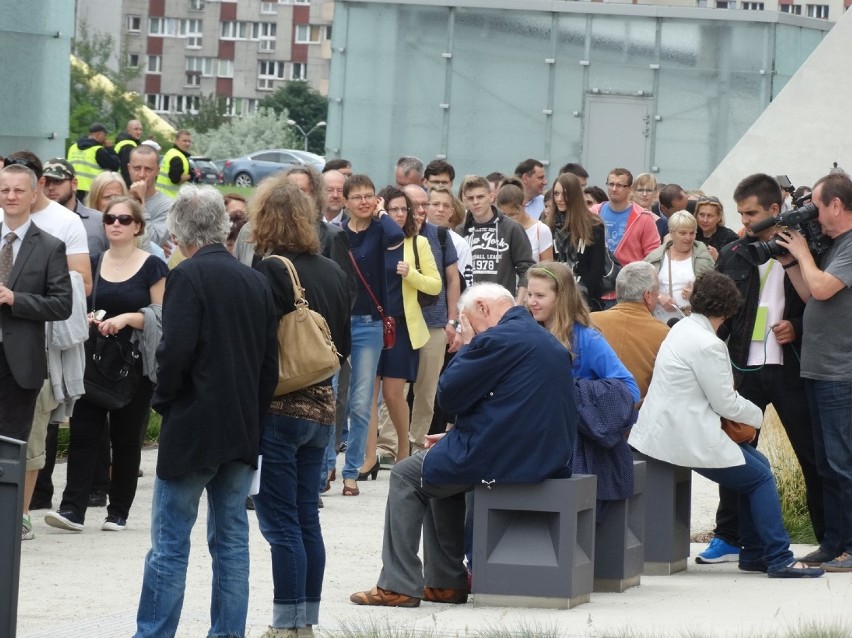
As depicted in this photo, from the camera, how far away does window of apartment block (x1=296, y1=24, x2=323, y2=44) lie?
420 feet

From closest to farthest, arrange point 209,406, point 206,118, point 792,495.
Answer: point 209,406
point 792,495
point 206,118

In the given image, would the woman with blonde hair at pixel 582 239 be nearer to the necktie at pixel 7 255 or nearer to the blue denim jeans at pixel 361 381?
the blue denim jeans at pixel 361 381

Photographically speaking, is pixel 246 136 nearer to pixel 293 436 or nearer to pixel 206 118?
pixel 206 118

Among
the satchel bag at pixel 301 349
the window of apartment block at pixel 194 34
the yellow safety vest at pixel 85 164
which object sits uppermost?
the window of apartment block at pixel 194 34

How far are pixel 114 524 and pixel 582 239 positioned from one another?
15.6ft

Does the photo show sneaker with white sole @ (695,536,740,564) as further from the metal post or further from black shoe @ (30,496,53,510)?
the metal post

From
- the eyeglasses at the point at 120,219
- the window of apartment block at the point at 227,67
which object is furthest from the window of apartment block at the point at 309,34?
the eyeglasses at the point at 120,219

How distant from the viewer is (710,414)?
875cm

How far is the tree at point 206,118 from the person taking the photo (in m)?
91.6

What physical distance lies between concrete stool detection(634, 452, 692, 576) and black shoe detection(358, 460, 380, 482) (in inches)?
133

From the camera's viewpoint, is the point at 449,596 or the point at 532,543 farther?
the point at 449,596

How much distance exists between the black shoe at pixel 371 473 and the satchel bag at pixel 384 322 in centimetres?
103

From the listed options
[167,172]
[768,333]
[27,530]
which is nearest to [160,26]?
[167,172]

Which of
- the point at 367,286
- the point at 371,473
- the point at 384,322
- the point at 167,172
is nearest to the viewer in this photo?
the point at 367,286
